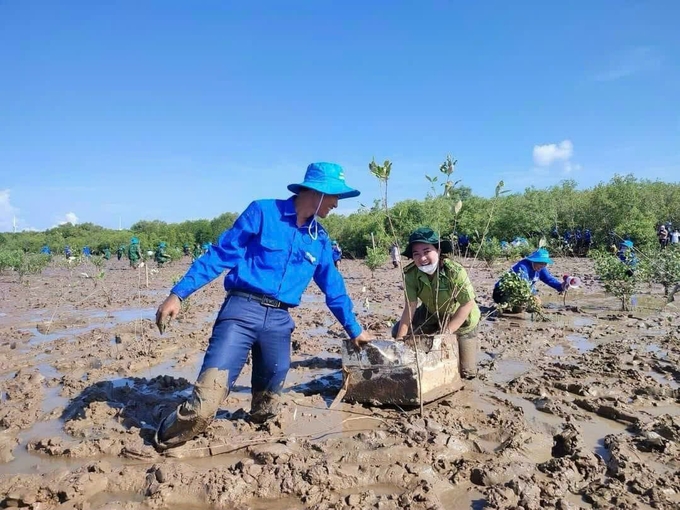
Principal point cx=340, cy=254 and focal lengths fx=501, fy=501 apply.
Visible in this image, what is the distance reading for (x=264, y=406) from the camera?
3.31m

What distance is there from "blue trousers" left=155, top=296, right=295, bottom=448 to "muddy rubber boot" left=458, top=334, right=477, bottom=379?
1934 millimetres

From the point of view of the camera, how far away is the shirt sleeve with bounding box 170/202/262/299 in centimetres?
286

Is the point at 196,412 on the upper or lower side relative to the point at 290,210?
lower

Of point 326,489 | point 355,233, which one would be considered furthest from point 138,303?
point 355,233

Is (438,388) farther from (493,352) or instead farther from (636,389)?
(493,352)

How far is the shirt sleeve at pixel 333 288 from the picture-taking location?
3375 millimetres

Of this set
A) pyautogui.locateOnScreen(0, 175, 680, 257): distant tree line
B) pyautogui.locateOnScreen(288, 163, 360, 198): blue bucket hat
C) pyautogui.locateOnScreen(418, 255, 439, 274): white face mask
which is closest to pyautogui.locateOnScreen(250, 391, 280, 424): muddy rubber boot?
pyautogui.locateOnScreen(288, 163, 360, 198): blue bucket hat

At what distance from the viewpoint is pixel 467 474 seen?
2.62 meters

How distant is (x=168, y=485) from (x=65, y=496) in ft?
1.56

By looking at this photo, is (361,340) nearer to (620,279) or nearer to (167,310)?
(167,310)

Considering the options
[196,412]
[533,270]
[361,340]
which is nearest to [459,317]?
[361,340]

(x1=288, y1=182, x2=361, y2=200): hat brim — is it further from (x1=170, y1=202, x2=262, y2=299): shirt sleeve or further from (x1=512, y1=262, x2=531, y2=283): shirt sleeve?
(x1=512, y1=262, x2=531, y2=283): shirt sleeve

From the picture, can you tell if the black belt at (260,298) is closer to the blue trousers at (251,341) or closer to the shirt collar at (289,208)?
the blue trousers at (251,341)

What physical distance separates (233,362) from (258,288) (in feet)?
1.51
